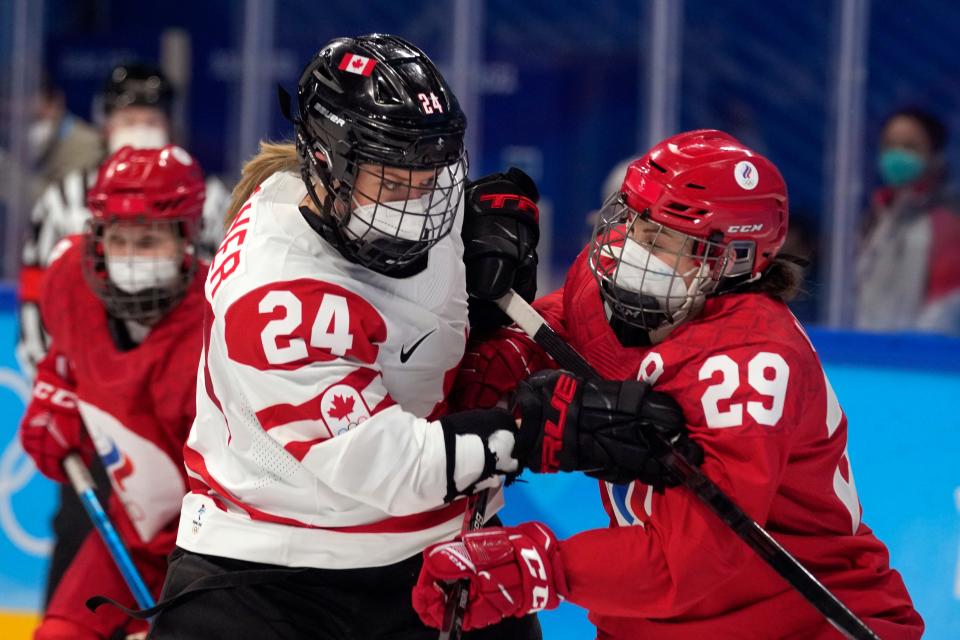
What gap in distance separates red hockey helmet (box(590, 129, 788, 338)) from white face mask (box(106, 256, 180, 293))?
39.5 inches

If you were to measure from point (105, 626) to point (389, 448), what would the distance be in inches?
46.1

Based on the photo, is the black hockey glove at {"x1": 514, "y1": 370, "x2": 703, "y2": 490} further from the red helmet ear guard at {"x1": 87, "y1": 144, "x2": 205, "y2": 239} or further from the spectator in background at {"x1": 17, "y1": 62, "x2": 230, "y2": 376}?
the spectator in background at {"x1": 17, "y1": 62, "x2": 230, "y2": 376}

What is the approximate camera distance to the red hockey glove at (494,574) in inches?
70.1

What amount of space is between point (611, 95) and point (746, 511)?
4576 millimetres

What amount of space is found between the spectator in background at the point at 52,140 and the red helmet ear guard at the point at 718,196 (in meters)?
4.38

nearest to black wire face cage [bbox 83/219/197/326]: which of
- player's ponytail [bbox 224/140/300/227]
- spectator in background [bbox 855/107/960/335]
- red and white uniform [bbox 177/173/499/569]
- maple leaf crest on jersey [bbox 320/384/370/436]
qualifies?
player's ponytail [bbox 224/140/300/227]

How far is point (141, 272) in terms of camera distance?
2.60 metres

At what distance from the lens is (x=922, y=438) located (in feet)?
9.10

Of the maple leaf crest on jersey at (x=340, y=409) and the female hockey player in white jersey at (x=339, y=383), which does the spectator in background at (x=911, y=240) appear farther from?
the maple leaf crest on jersey at (x=340, y=409)

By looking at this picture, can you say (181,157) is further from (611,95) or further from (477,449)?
(611,95)

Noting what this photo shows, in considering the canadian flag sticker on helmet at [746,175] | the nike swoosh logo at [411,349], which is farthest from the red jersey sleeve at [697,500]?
the nike swoosh logo at [411,349]

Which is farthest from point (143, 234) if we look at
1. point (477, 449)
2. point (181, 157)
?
point (477, 449)

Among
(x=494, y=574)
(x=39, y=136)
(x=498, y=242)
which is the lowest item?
(x=39, y=136)

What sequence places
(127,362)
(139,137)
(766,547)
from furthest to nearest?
(139,137), (127,362), (766,547)
